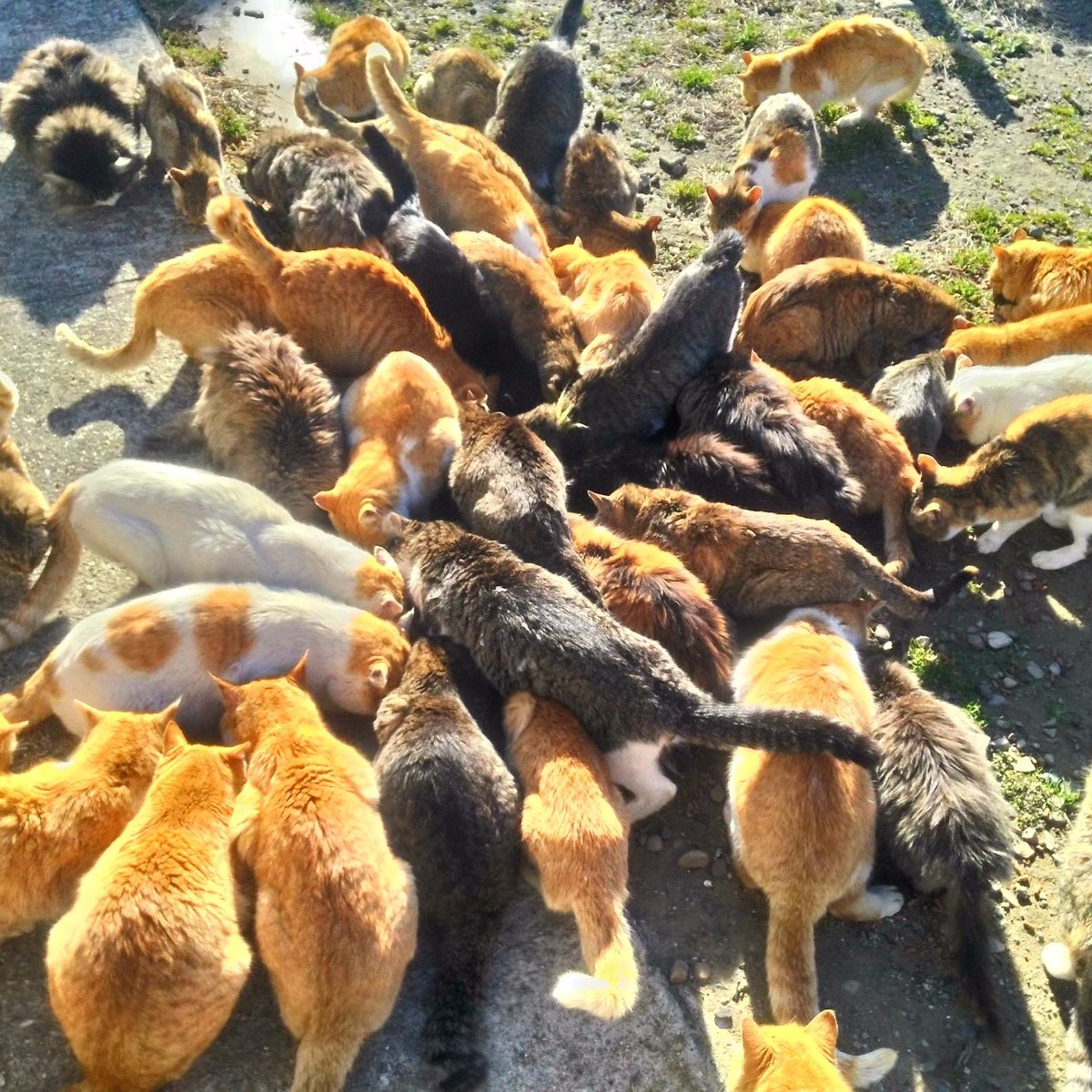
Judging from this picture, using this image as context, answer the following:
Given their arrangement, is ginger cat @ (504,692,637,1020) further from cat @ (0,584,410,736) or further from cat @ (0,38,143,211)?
cat @ (0,38,143,211)

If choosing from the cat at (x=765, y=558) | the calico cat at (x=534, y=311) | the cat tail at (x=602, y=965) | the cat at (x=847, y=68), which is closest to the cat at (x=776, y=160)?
the cat at (x=847, y=68)

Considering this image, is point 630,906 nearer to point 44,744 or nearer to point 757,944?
point 757,944

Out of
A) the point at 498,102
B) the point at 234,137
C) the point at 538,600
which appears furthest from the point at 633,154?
the point at 538,600

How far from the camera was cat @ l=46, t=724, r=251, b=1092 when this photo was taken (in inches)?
116

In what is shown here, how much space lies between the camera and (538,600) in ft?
13.9

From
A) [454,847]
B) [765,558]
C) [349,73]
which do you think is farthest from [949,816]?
[349,73]

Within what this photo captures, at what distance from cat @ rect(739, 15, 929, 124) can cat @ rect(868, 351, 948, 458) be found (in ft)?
12.7

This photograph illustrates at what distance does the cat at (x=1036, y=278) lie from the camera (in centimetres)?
652

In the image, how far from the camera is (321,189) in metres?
6.22

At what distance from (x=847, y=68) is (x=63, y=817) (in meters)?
8.47

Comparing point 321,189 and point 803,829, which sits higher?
point 321,189

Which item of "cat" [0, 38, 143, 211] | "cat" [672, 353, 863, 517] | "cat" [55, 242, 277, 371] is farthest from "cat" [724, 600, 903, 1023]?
"cat" [0, 38, 143, 211]

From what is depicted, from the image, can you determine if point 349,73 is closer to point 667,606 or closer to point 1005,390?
point 1005,390

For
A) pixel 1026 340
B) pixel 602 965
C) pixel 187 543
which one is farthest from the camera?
pixel 1026 340
